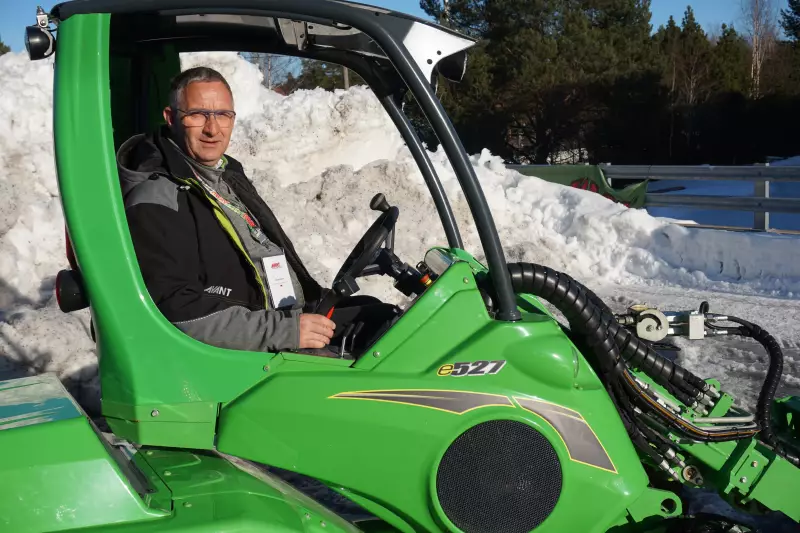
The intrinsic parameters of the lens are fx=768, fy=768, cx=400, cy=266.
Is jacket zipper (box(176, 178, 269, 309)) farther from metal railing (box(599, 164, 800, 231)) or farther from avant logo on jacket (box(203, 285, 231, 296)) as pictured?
metal railing (box(599, 164, 800, 231))

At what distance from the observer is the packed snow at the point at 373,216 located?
698 cm

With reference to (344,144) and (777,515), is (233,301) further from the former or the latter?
(344,144)

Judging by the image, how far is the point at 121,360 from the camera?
2.21 m

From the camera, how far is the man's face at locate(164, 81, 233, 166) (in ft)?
8.73

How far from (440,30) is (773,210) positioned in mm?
8678

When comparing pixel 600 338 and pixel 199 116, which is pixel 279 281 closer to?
pixel 199 116

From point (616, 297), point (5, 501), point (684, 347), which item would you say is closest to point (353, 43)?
point (5, 501)

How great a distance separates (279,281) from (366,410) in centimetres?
70

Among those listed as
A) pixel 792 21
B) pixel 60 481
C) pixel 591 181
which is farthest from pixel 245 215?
pixel 792 21

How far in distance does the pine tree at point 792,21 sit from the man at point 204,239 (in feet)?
114

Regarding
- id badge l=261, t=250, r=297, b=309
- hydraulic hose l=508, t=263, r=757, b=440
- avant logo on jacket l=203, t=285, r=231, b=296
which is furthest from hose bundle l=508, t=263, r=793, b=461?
avant logo on jacket l=203, t=285, r=231, b=296

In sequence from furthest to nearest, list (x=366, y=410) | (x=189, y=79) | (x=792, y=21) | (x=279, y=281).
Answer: (x=792, y=21) → (x=279, y=281) → (x=189, y=79) → (x=366, y=410)

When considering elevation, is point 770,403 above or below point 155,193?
below

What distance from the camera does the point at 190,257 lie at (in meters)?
2.41
